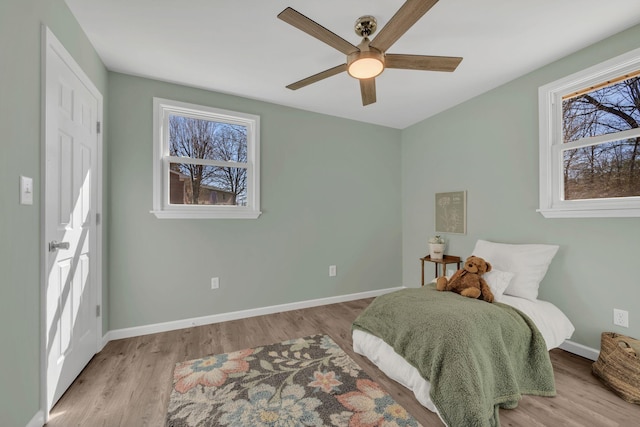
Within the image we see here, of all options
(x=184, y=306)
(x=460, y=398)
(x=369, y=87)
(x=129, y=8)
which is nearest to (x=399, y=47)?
(x=369, y=87)

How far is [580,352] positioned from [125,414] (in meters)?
3.35

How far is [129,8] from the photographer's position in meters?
1.75

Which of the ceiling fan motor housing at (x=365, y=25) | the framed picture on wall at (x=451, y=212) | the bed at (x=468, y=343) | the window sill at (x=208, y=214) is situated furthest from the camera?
the framed picture on wall at (x=451, y=212)

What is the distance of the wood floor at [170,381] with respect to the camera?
154 centimetres

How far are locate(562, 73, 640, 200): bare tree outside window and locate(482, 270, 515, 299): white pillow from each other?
2.96 feet

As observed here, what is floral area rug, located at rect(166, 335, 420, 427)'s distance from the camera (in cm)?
154

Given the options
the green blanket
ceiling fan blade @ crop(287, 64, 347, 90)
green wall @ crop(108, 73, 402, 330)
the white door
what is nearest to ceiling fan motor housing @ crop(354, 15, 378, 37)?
ceiling fan blade @ crop(287, 64, 347, 90)

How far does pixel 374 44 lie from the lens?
165cm

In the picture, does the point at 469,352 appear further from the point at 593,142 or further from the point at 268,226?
the point at 268,226

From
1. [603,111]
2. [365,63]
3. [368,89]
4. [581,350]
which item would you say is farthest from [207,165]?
[581,350]

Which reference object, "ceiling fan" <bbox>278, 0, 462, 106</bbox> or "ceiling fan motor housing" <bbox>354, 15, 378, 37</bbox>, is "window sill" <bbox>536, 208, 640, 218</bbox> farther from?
"ceiling fan motor housing" <bbox>354, 15, 378, 37</bbox>

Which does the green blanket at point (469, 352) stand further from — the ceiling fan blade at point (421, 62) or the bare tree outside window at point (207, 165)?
the bare tree outside window at point (207, 165)
